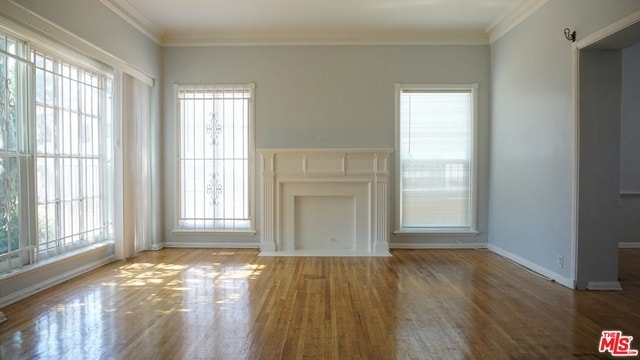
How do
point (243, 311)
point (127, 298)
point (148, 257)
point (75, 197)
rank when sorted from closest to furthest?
point (243, 311) < point (127, 298) < point (75, 197) < point (148, 257)

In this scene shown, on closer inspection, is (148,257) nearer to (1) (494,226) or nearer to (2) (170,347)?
(2) (170,347)

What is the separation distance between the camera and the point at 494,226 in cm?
598

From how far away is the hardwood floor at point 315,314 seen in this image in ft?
8.78

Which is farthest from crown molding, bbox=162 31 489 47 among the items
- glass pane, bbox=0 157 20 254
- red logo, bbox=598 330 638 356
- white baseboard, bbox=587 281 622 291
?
red logo, bbox=598 330 638 356

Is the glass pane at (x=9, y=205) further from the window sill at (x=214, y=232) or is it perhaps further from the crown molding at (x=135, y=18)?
the window sill at (x=214, y=232)

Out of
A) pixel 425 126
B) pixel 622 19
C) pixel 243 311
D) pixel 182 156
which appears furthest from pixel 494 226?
pixel 182 156

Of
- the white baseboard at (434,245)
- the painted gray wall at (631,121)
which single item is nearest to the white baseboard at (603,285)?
the white baseboard at (434,245)

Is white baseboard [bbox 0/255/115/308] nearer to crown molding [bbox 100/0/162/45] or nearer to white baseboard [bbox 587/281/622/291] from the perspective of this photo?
crown molding [bbox 100/0/162/45]

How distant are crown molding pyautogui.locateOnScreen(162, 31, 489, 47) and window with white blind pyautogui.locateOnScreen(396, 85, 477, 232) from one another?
0.73 meters

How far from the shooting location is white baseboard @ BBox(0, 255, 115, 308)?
139 inches

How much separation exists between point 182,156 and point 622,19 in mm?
5362

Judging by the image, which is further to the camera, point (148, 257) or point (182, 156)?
point (182, 156)

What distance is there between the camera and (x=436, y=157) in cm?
615

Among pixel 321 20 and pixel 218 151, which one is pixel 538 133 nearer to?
pixel 321 20
